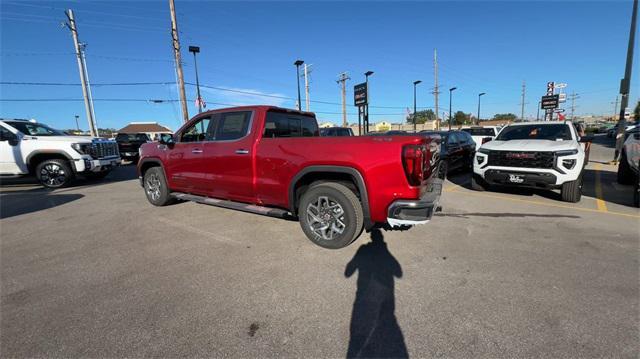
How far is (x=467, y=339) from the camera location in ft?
6.88

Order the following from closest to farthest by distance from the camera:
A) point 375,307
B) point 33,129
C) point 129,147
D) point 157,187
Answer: point 375,307 < point 157,187 < point 33,129 < point 129,147

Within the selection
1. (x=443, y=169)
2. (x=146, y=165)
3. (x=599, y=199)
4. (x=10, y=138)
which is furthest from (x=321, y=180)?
(x=10, y=138)

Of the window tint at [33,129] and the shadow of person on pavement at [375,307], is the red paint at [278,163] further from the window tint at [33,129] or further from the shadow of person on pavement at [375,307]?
the window tint at [33,129]

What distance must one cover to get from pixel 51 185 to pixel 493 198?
11820 mm

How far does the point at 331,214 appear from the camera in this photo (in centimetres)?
366

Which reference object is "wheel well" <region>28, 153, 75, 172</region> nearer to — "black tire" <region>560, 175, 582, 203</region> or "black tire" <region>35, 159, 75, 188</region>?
"black tire" <region>35, 159, 75, 188</region>

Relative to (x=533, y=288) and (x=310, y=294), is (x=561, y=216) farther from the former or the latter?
(x=310, y=294)

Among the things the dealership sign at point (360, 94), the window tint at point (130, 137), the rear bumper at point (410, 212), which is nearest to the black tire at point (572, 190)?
the rear bumper at point (410, 212)

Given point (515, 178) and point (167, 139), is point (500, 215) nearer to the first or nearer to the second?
point (515, 178)

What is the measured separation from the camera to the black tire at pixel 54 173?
27.0 ft

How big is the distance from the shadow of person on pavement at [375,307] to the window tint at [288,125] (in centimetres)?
219

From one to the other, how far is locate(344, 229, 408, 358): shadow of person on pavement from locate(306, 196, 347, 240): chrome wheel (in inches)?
16.2

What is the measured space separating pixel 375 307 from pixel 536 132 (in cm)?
712

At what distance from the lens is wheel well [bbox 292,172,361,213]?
3597 mm
